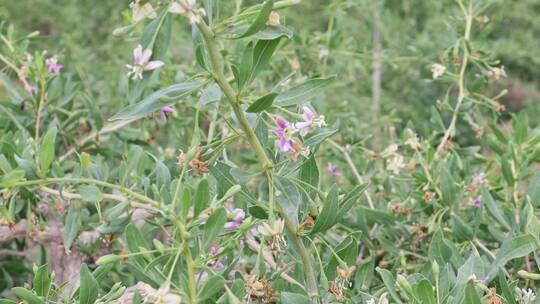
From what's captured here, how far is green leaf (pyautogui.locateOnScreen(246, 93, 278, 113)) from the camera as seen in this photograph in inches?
29.0

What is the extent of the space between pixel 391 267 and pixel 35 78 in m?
0.76

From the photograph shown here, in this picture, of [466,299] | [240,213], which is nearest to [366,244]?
[240,213]

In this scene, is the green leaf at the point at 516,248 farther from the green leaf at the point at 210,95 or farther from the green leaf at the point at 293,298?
the green leaf at the point at 210,95

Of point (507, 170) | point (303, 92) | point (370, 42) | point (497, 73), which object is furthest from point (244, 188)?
point (370, 42)

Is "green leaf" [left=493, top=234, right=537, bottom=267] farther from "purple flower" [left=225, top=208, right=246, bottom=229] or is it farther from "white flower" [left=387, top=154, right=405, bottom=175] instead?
"white flower" [left=387, top=154, right=405, bottom=175]

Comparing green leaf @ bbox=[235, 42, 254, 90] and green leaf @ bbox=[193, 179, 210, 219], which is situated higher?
green leaf @ bbox=[235, 42, 254, 90]

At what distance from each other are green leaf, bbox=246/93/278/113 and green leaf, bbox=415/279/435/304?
235 millimetres

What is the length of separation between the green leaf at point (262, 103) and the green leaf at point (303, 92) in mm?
62

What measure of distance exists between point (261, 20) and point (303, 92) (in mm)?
124

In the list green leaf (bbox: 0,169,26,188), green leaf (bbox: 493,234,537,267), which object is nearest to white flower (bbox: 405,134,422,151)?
green leaf (bbox: 493,234,537,267)

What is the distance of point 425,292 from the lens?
29.6 inches

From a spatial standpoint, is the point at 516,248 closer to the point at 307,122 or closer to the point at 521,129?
the point at 307,122

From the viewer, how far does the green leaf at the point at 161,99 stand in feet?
2.43

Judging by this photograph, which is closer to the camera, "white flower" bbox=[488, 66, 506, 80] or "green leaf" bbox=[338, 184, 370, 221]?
"green leaf" bbox=[338, 184, 370, 221]
